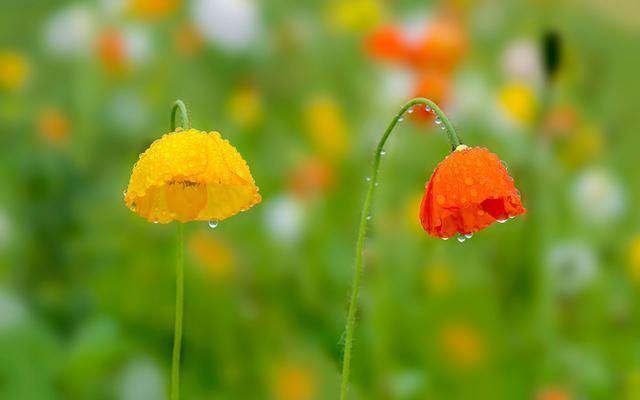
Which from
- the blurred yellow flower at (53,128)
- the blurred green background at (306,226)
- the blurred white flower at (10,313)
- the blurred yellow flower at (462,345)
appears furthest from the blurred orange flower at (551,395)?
the blurred yellow flower at (53,128)

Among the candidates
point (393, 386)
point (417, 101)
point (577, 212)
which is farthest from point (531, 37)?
point (417, 101)

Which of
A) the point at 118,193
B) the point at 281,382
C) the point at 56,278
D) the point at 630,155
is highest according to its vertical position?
the point at 630,155

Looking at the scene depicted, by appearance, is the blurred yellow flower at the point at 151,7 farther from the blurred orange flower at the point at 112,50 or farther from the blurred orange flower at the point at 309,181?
the blurred orange flower at the point at 309,181

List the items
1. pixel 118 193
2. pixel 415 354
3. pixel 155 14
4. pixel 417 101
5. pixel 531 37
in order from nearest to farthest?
pixel 417 101 < pixel 415 354 < pixel 118 193 < pixel 155 14 < pixel 531 37

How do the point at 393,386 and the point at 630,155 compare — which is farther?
the point at 630,155

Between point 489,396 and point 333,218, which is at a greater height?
point 333,218

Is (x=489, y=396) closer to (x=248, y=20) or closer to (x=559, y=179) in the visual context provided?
(x=559, y=179)

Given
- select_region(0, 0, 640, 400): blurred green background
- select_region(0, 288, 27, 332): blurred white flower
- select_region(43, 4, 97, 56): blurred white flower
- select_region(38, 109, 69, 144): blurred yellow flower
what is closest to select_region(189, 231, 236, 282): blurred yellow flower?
select_region(0, 0, 640, 400): blurred green background
